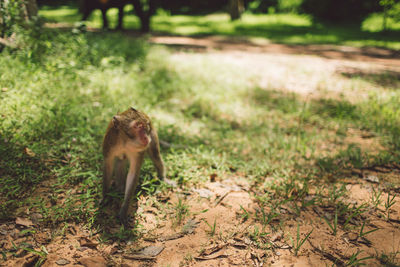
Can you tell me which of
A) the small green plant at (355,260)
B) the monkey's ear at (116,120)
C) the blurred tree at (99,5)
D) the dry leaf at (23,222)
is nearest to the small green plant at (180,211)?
the monkey's ear at (116,120)

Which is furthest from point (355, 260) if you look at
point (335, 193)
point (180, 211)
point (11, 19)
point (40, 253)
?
point (11, 19)

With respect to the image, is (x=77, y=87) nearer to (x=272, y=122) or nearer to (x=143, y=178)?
(x=143, y=178)

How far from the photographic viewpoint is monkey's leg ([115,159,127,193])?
297cm

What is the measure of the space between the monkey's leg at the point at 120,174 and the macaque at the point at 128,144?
209 mm

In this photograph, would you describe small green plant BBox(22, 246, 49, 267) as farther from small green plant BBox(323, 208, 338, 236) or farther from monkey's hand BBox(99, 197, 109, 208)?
small green plant BBox(323, 208, 338, 236)

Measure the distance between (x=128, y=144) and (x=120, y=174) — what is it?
70cm

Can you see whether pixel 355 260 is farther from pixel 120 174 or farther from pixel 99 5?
pixel 99 5

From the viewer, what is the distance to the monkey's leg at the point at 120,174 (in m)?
2.97

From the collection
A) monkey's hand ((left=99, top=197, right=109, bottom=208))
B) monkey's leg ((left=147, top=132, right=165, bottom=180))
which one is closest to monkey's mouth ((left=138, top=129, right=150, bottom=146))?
monkey's leg ((left=147, top=132, right=165, bottom=180))

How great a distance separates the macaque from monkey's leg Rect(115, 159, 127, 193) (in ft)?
0.69

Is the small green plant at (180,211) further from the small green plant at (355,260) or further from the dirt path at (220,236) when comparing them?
the small green plant at (355,260)

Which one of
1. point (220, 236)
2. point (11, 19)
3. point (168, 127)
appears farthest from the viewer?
point (11, 19)

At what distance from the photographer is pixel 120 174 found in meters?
2.99

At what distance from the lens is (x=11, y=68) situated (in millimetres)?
4320
